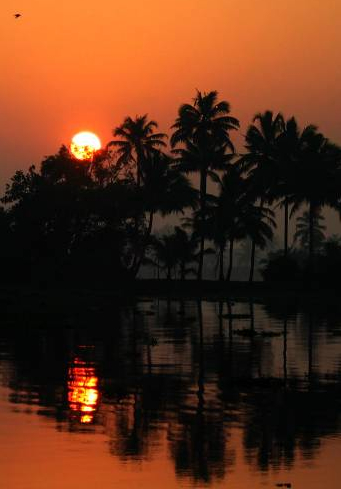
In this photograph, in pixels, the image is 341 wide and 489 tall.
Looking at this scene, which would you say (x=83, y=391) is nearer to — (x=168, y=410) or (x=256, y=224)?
(x=168, y=410)

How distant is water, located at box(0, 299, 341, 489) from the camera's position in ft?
44.3

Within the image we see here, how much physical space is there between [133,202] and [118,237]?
182 inches

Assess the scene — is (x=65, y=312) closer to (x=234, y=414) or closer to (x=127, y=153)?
(x=234, y=414)

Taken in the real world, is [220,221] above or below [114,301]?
above

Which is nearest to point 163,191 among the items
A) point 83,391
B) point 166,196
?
point 166,196

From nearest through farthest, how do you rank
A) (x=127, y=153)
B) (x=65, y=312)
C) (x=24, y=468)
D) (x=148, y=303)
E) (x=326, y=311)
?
1. (x=24, y=468)
2. (x=65, y=312)
3. (x=326, y=311)
4. (x=148, y=303)
5. (x=127, y=153)

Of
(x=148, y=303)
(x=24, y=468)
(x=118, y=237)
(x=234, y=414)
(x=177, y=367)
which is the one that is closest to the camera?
(x=24, y=468)

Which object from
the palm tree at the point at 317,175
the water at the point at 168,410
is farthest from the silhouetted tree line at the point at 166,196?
the water at the point at 168,410

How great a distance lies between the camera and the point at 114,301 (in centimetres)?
6750

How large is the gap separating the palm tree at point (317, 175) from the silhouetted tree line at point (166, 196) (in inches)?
3.3

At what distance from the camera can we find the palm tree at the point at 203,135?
279ft

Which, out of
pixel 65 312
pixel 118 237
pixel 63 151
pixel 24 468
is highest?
pixel 63 151

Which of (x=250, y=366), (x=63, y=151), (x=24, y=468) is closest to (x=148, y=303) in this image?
(x=63, y=151)

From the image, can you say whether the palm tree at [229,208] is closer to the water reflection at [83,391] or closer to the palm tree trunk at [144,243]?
the palm tree trunk at [144,243]
